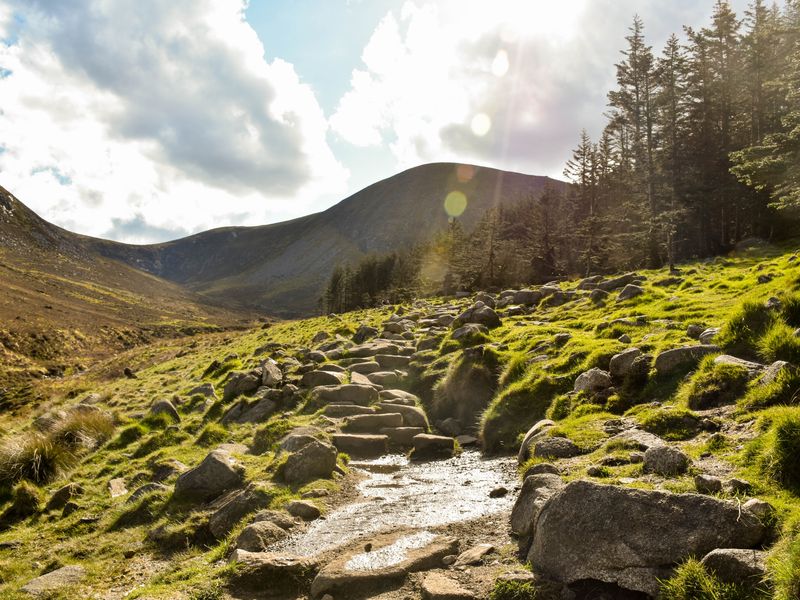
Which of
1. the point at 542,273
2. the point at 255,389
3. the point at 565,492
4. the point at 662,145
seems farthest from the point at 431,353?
the point at 662,145

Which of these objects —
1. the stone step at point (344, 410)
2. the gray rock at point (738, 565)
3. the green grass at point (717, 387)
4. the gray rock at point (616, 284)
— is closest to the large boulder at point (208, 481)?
the stone step at point (344, 410)

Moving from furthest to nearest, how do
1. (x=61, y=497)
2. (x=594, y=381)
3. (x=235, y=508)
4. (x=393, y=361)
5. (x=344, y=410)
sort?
(x=393, y=361), (x=344, y=410), (x=61, y=497), (x=594, y=381), (x=235, y=508)

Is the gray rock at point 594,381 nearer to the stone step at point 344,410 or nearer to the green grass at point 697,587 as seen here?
the stone step at point 344,410

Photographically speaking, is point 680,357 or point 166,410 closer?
point 680,357

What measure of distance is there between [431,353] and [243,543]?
507 inches

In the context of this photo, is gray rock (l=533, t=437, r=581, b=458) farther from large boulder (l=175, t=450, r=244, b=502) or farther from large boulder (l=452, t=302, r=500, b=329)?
large boulder (l=452, t=302, r=500, b=329)

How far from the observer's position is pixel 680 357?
10.5m

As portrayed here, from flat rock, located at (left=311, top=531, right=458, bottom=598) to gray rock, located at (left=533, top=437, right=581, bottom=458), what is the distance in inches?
109

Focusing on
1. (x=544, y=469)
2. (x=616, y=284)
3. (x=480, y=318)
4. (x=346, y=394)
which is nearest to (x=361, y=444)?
(x=346, y=394)

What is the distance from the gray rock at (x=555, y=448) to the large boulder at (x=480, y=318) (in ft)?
40.9

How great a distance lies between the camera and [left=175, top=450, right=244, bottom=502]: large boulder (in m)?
Answer: 11.0

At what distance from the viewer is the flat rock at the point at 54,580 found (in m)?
8.10

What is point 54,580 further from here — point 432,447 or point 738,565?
point 738,565

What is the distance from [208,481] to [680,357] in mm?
10795
